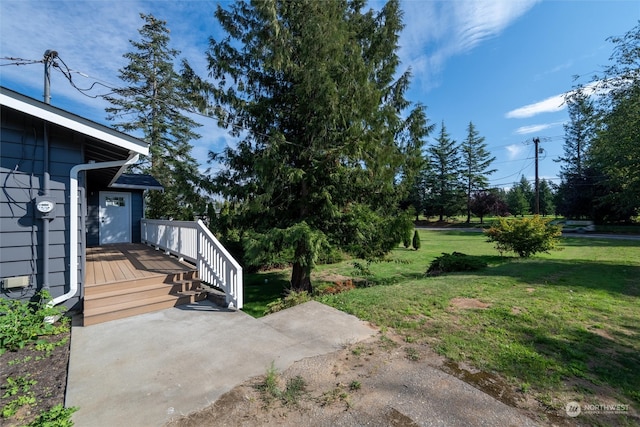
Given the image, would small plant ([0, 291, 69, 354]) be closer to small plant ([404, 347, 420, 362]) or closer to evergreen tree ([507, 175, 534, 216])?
small plant ([404, 347, 420, 362])

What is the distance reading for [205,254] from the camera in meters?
5.37

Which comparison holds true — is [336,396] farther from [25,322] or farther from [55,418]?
[25,322]

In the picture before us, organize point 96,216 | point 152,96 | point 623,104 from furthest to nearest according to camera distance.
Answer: point 152,96 → point 96,216 → point 623,104

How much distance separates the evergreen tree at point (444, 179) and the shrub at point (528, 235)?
29.6 meters

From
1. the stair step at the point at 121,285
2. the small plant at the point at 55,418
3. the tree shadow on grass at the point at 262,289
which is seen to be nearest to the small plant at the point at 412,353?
the small plant at the point at 55,418

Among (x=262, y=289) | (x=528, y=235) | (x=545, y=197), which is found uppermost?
(x=545, y=197)

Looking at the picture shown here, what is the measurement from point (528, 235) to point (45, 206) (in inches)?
539

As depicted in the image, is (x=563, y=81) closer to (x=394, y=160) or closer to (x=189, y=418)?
(x=394, y=160)

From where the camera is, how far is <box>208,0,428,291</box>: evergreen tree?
5395mm

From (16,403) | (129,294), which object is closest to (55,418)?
(16,403)

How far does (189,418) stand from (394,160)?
4.92 m

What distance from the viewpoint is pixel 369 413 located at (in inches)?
85.1

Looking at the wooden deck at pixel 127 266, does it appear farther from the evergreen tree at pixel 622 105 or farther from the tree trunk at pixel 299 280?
the evergreen tree at pixel 622 105

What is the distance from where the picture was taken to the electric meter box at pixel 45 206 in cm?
387
